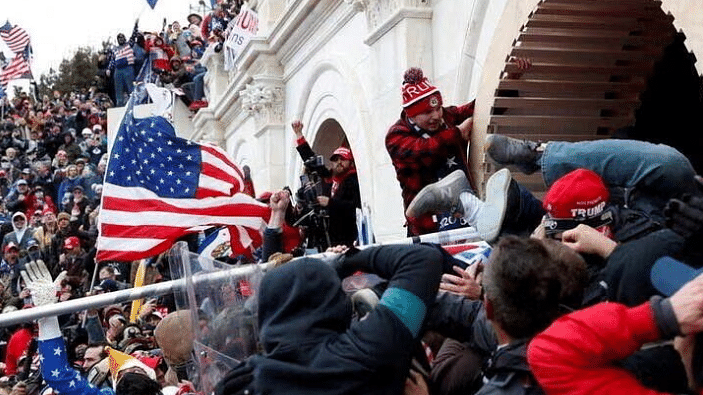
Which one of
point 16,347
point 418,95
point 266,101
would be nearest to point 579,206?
point 418,95

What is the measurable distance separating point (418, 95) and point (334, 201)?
1.75 meters

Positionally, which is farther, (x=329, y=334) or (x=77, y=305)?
(x=77, y=305)

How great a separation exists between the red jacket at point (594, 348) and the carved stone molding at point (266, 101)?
35.1 ft

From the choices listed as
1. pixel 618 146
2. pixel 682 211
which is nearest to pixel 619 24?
pixel 618 146

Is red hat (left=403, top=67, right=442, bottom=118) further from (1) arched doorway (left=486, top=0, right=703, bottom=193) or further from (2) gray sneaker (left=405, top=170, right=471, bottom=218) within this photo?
(2) gray sneaker (left=405, top=170, right=471, bottom=218)

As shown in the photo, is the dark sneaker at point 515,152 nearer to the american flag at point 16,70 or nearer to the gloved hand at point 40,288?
the gloved hand at point 40,288

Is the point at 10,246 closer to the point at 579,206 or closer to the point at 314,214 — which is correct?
the point at 314,214

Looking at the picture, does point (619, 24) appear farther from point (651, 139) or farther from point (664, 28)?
point (651, 139)

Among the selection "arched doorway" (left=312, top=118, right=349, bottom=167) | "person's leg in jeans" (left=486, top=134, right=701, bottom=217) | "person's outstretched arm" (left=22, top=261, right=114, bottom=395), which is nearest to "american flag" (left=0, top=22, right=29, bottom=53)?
"arched doorway" (left=312, top=118, right=349, bottom=167)

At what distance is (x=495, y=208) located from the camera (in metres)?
3.36

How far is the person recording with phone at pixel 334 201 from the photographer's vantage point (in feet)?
22.7

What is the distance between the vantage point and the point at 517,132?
242 inches

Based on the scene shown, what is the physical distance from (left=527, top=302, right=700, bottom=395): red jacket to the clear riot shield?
140 centimetres

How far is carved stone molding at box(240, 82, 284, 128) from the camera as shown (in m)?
12.6
